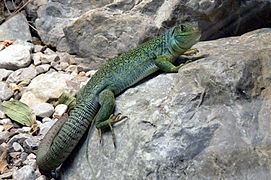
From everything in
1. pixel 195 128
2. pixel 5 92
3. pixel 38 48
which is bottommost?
pixel 5 92

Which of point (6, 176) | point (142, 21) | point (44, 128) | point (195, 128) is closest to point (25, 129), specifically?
point (44, 128)

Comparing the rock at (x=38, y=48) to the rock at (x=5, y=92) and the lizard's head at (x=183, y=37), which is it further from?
the lizard's head at (x=183, y=37)

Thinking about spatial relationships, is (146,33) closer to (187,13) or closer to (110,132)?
(187,13)

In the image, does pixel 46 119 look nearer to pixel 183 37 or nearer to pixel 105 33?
pixel 105 33

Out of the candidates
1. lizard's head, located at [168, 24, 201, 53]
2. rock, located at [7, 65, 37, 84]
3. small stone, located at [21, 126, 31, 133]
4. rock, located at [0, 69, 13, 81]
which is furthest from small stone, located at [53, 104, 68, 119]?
lizard's head, located at [168, 24, 201, 53]

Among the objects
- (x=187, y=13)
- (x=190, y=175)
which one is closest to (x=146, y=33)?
(x=187, y=13)

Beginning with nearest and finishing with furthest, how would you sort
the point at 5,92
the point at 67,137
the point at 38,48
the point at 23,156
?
the point at 67,137, the point at 23,156, the point at 5,92, the point at 38,48
